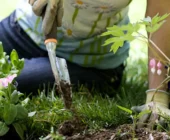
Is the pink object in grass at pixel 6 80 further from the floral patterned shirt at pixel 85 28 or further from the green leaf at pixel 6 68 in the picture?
the floral patterned shirt at pixel 85 28

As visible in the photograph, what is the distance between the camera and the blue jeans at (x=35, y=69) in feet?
6.84

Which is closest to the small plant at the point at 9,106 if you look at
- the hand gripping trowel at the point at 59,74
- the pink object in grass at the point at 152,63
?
the hand gripping trowel at the point at 59,74

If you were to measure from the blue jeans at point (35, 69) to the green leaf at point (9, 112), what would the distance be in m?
0.64

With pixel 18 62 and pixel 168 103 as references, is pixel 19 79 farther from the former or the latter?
pixel 168 103

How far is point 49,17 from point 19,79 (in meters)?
0.64

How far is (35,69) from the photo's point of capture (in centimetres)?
210

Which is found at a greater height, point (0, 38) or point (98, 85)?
point (0, 38)

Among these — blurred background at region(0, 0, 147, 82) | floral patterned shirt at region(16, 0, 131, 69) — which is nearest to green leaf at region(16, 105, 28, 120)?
floral patterned shirt at region(16, 0, 131, 69)

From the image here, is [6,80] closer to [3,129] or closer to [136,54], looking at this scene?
[3,129]

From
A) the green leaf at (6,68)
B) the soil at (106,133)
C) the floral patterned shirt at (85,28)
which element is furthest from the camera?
the floral patterned shirt at (85,28)

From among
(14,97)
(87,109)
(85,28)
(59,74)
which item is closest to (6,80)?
(14,97)

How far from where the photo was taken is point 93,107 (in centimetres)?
167

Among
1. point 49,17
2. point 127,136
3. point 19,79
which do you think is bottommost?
point 127,136

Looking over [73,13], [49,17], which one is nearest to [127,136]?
[49,17]
